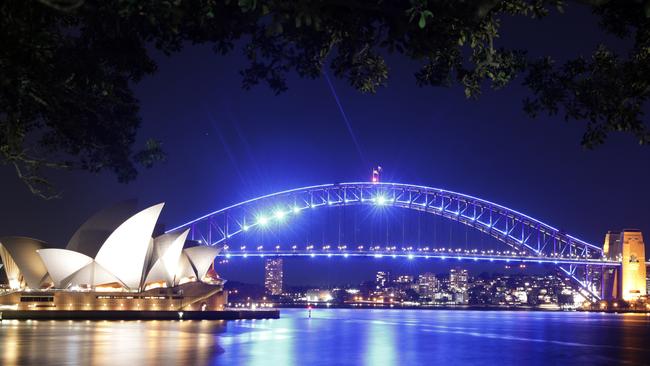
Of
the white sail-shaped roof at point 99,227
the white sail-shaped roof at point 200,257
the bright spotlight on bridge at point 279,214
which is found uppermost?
the bright spotlight on bridge at point 279,214

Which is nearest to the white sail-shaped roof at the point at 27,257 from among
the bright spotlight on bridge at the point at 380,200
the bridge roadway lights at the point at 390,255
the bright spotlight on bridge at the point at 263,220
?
the bridge roadway lights at the point at 390,255

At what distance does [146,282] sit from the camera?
2299 inches

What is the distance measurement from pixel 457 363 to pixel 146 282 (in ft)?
138

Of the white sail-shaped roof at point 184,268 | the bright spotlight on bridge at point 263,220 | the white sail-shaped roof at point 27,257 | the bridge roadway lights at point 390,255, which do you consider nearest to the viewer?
the white sail-shaped roof at point 27,257

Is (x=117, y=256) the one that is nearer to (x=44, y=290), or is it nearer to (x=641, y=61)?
(x=44, y=290)

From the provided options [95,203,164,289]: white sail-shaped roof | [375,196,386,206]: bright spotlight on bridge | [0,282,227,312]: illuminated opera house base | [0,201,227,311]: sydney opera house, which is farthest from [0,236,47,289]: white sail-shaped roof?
[375,196,386,206]: bright spotlight on bridge

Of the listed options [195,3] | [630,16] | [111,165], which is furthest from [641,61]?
[111,165]

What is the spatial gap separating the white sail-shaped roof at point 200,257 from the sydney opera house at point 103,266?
441 centimetres

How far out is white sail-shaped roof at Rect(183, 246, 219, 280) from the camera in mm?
64438

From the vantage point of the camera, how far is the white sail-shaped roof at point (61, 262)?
55.8 m

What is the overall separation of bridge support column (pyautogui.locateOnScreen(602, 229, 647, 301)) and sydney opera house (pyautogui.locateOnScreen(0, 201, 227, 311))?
75615 millimetres

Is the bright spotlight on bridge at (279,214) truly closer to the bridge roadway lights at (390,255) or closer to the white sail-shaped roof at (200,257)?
the bridge roadway lights at (390,255)

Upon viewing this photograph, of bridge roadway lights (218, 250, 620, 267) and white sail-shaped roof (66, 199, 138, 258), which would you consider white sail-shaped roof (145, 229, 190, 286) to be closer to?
white sail-shaped roof (66, 199, 138, 258)

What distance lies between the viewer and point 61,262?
56.2 m
